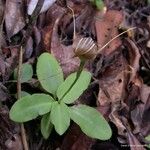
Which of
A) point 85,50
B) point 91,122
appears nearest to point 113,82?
point 91,122

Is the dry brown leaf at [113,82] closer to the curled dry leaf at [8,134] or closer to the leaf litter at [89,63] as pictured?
the leaf litter at [89,63]

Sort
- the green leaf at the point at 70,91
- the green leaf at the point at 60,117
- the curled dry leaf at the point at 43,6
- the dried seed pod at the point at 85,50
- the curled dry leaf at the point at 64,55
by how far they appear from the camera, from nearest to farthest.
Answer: the dried seed pod at the point at 85,50 < the green leaf at the point at 60,117 < the green leaf at the point at 70,91 < the curled dry leaf at the point at 64,55 < the curled dry leaf at the point at 43,6

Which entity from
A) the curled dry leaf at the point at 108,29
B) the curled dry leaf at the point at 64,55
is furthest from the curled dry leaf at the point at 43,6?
the curled dry leaf at the point at 108,29

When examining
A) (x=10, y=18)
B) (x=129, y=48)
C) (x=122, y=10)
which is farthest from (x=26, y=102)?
(x=122, y=10)

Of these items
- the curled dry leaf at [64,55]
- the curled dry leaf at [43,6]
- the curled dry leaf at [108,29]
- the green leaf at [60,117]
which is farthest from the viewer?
the curled dry leaf at [108,29]

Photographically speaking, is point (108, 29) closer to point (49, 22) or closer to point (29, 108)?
point (49, 22)

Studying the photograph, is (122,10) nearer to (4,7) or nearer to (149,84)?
(149,84)
